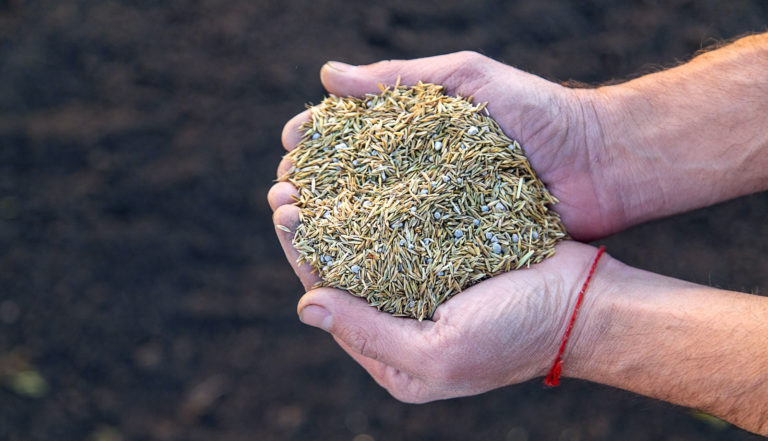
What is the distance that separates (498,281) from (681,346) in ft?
2.09

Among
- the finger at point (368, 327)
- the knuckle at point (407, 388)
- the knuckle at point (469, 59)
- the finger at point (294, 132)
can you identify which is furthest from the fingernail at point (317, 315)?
the knuckle at point (469, 59)

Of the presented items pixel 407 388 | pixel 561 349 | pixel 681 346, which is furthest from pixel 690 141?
pixel 407 388

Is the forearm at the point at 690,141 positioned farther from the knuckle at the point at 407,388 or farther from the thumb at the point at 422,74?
the knuckle at the point at 407,388

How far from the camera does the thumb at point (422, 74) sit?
2189 millimetres

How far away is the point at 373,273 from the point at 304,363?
0.88 m

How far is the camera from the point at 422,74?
223 centimetres

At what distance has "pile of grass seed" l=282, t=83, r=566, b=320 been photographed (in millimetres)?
1967

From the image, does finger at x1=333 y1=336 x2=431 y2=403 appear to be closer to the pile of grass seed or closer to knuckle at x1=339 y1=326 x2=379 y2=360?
knuckle at x1=339 y1=326 x2=379 y2=360

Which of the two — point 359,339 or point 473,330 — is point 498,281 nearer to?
point 473,330

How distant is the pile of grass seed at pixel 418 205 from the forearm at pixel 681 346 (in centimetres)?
32

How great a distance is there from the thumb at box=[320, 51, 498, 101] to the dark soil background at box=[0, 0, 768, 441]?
606mm

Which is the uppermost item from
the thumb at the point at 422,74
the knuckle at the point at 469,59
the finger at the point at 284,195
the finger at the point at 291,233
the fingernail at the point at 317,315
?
the knuckle at the point at 469,59

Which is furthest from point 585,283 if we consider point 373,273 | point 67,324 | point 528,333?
point 67,324

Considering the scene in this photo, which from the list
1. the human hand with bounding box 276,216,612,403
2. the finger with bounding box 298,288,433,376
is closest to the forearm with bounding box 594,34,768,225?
the human hand with bounding box 276,216,612,403
